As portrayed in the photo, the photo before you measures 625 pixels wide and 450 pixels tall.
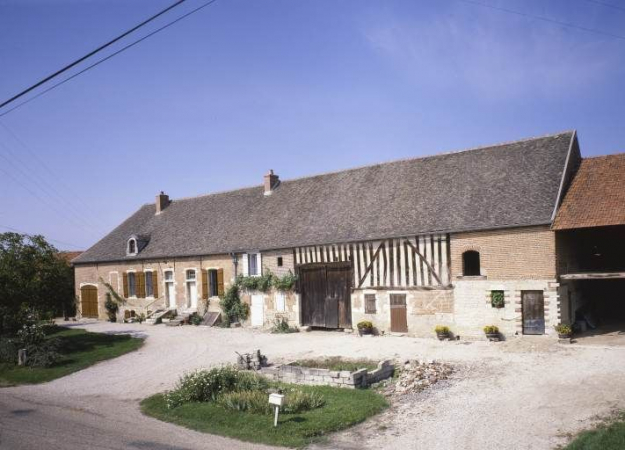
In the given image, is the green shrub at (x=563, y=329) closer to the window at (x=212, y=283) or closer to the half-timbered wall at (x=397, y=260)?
Answer: the half-timbered wall at (x=397, y=260)

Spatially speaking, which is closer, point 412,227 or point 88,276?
point 412,227

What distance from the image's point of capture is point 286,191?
29359 mm

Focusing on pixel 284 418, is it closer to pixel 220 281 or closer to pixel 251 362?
pixel 251 362

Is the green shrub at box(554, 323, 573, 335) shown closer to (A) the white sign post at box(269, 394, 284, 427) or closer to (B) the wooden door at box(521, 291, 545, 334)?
(B) the wooden door at box(521, 291, 545, 334)

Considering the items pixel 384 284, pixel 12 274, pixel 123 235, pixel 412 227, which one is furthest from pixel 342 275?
pixel 123 235

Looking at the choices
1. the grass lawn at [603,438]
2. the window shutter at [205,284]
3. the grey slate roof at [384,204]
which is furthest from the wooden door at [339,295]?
the grass lawn at [603,438]

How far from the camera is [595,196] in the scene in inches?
739

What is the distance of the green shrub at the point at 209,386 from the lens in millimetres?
12711

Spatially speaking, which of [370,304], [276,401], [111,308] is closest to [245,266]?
[370,304]

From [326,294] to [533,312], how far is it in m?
8.85

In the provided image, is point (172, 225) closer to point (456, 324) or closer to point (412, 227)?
point (412, 227)

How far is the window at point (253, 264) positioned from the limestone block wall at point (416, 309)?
5.89 metres

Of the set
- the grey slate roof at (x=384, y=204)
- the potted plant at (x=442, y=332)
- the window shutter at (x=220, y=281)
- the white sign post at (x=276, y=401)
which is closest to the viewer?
the white sign post at (x=276, y=401)

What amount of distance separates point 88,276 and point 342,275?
66.1ft
